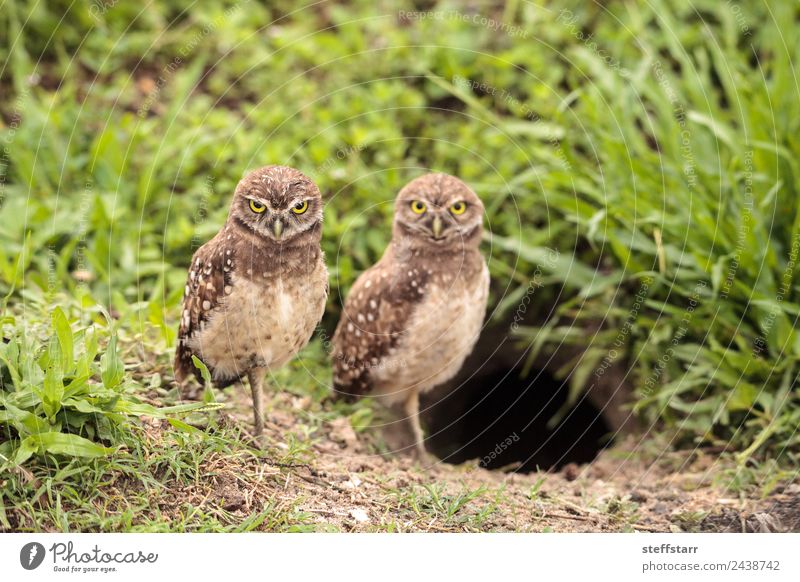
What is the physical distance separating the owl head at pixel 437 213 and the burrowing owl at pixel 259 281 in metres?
0.66

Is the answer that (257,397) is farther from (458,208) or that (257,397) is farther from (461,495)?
(458,208)

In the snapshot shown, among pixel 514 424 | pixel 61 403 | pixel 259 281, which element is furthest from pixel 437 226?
pixel 514 424

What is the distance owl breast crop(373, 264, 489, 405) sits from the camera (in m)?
3.88

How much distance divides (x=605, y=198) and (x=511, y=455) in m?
1.64

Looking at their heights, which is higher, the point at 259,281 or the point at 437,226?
the point at 437,226

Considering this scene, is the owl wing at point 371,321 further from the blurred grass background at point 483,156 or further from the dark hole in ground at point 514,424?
the dark hole in ground at point 514,424

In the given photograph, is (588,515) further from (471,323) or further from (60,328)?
(60,328)

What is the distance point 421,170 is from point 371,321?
4.47 ft

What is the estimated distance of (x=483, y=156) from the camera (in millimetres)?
5230

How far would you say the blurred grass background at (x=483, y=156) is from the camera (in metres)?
4.33

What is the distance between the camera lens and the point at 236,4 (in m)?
6.15

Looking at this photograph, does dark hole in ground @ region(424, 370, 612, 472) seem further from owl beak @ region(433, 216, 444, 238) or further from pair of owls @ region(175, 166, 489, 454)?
owl beak @ region(433, 216, 444, 238)
